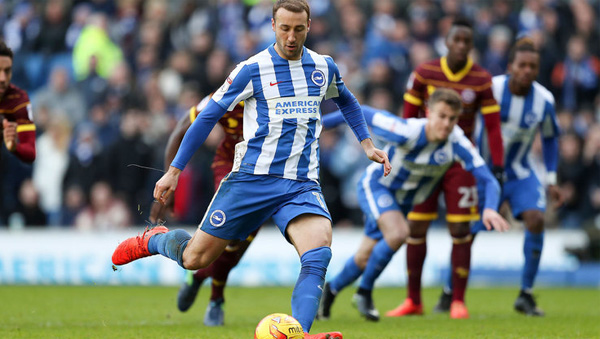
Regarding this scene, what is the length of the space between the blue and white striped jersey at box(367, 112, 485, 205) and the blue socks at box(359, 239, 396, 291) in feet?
2.17

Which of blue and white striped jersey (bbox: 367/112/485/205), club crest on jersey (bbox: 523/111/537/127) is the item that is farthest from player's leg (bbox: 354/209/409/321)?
club crest on jersey (bbox: 523/111/537/127)

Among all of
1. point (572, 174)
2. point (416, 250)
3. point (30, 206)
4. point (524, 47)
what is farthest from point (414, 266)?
point (30, 206)

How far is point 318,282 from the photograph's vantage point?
595 cm

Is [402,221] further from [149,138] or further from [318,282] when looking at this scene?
[149,138]

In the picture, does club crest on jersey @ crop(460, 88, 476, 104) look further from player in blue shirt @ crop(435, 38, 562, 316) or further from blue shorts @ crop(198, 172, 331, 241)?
blue shorts @ crop(198, 172, 331, 241)

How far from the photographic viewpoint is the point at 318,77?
6.30 metres

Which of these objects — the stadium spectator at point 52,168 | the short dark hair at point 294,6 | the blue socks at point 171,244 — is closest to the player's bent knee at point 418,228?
the blue socks at point 171,244

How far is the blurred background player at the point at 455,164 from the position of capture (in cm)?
927

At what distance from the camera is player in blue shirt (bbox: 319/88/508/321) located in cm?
867

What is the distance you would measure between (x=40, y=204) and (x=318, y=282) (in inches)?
428

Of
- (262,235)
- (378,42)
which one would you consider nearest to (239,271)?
(262,235)

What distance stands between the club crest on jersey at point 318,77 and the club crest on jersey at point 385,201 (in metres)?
2.82

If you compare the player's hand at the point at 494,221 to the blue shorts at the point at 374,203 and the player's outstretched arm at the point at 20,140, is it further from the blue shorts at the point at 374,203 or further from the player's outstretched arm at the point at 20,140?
the player's outstretched arm at the point at 20,140

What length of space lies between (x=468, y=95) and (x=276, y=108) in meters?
3.88
